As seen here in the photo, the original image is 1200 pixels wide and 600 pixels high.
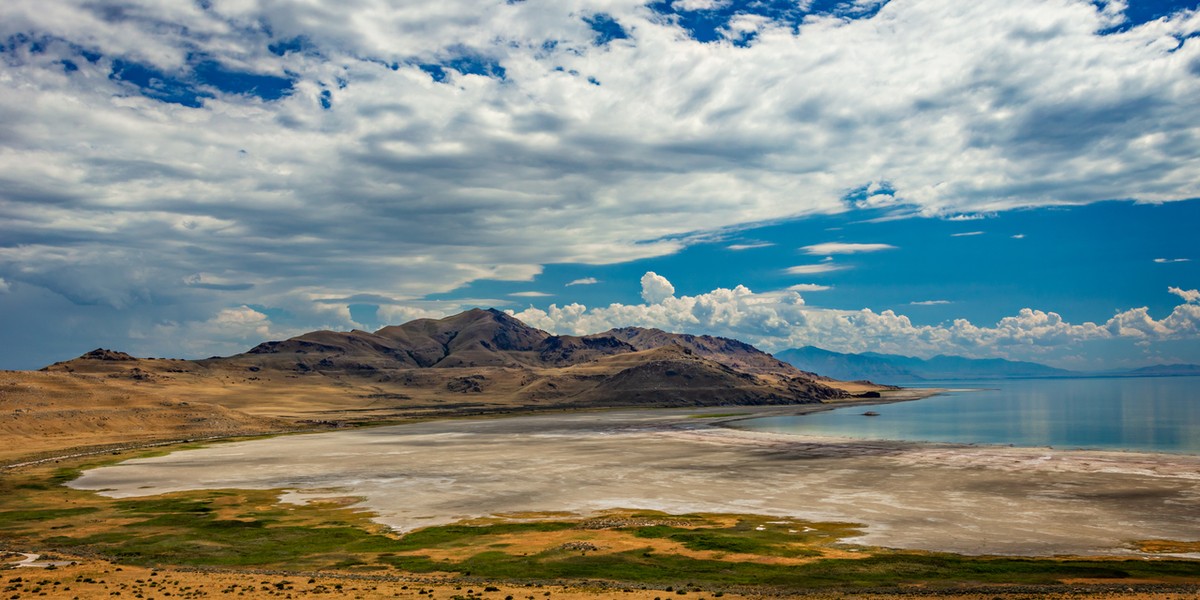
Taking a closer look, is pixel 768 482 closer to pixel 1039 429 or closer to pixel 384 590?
pixel 384 590

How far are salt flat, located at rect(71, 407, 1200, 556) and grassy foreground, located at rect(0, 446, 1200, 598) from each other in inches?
169

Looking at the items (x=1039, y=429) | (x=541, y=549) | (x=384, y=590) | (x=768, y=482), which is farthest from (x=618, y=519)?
(x=1039, y=429)

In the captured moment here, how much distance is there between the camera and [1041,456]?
334 feet

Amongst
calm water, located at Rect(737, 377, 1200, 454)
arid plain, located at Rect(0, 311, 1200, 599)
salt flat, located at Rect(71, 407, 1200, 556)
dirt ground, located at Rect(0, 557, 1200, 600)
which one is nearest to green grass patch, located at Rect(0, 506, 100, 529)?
arid plain, located at Rect(0, 311, 1200, 599)

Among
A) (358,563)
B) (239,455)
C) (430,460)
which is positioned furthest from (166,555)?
(239,455)

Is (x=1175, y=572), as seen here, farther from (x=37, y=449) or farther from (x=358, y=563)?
(x=37, y=449)

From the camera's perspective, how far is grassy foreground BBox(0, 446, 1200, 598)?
41594 mm

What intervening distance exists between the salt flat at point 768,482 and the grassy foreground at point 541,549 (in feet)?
14.1

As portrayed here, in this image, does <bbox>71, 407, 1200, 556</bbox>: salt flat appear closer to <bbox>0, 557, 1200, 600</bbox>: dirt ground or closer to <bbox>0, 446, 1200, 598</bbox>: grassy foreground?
<bbox>0, 446, 1200, 598</bbox>: grassy foreground

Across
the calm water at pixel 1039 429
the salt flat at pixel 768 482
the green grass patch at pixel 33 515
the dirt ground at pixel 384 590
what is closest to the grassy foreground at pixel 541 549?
the green grass patch at pixel 33 515

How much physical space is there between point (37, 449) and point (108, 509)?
74689mm

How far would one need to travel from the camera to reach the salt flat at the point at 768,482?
185ft

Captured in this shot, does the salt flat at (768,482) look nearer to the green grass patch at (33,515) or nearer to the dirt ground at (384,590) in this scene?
the dirt ground at (384,590)

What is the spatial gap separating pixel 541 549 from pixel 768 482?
1570 inches
